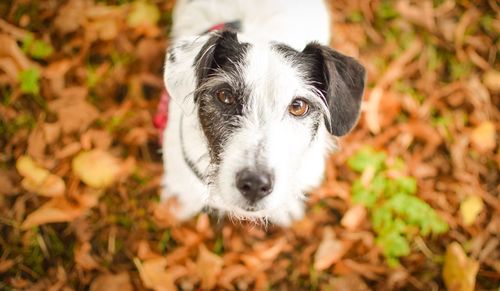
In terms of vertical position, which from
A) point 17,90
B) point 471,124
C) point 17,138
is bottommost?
point 17,138

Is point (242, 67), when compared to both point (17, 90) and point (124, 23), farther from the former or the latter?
point (17, 90)

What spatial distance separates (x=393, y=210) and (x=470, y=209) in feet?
2.05

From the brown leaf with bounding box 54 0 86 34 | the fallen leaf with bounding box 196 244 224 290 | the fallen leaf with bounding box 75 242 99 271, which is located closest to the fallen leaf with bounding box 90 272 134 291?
the fallen leaf with bounding box 75 242 99 271

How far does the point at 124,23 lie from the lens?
371 centimetres

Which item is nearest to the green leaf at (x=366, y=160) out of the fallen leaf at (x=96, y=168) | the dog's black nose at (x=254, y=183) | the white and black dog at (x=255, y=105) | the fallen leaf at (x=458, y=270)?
the fallen leaf at (x=458, y=270)

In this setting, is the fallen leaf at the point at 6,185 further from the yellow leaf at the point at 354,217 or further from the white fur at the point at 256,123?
the yellow leaf at the point at 354,217

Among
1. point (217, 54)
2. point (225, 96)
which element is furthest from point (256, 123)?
point (217, 54)

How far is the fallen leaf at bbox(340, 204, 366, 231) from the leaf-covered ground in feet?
0.04

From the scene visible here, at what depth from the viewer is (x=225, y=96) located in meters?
2.29

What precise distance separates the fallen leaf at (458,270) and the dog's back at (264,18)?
1881 mm

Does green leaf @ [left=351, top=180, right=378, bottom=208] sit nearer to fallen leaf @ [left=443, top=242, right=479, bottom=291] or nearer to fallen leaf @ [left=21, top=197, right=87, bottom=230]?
fallen leaf @ [left=443, top=242, right=479, bottom=291]

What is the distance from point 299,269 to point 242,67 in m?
1.69

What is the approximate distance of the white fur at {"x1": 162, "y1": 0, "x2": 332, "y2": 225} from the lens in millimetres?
2195

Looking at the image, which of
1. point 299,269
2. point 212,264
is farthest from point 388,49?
point 212,264
